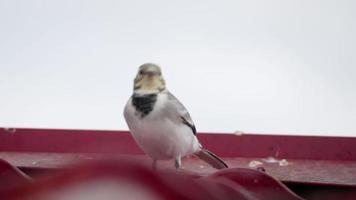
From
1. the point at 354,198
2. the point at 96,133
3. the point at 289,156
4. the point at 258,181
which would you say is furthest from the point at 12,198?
the point at 96,133

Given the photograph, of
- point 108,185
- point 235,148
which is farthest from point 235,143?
point 108,185

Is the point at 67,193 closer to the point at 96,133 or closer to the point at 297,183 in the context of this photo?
the point at 297,183

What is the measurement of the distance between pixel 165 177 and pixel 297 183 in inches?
32.3

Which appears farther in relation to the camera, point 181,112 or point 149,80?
point 181,112

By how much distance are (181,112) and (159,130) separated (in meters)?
0.13

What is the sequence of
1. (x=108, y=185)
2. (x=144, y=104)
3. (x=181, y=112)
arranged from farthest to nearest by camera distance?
(x=181, y=112) < (x=144, y=104) < (x=108, y=185)

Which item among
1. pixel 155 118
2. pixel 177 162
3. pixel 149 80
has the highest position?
pixel 149 80

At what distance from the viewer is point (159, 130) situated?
183 cm

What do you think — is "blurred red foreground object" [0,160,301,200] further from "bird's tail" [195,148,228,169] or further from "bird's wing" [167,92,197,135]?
"bird's wing" [167,92,197,135]

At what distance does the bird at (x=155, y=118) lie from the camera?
5.91 feet

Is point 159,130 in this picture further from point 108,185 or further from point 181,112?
point 108,185

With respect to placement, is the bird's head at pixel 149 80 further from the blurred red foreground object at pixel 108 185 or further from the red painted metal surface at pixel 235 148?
the blurred red foreground object at pixel 108 185

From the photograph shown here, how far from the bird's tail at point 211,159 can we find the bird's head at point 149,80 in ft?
0.87

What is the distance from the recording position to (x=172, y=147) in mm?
1884
